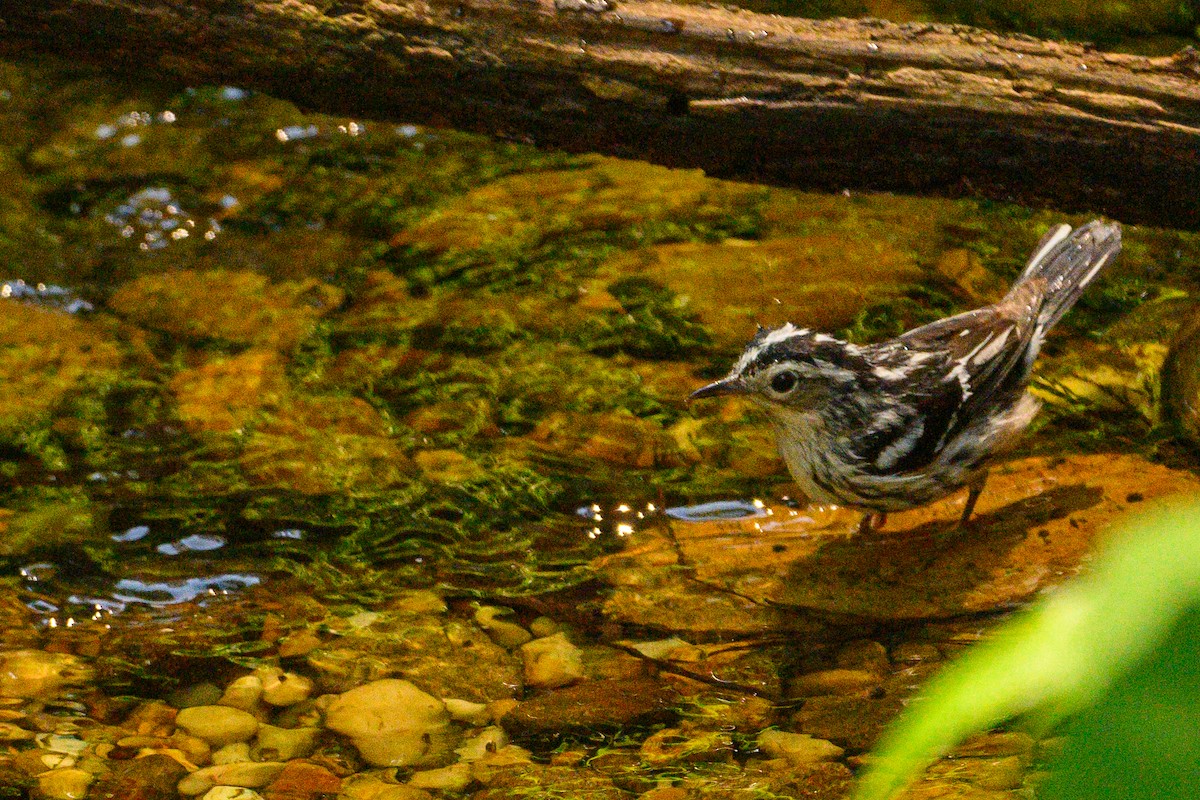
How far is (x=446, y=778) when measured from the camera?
4.38 metres

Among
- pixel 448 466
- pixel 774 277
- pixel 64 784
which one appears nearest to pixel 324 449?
pixel 448 466

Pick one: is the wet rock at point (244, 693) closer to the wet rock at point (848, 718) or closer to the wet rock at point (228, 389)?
the wet rock at point (228, 389)

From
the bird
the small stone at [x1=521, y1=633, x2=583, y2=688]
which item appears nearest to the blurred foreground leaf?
the small stone at [x1=521, y1=633, x2=583, y2=688]

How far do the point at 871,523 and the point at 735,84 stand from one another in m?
2.12

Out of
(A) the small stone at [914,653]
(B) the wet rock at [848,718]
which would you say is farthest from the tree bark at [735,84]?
(B) the wet rock at [848,718]

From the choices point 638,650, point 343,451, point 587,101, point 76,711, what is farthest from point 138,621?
point 587,101

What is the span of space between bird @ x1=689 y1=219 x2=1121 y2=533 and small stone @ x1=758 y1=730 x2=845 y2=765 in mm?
1284

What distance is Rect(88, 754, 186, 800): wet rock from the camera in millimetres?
4266

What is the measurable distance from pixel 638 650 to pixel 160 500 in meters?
2.46

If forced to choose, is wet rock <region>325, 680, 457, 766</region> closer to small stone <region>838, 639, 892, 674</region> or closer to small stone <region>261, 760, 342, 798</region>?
small stone <region>261, 760, 342, 798</region>

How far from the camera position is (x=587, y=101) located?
5191mm

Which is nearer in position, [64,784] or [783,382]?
[64,784]

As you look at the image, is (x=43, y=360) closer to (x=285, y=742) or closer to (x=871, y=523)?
(x=285, y=742)

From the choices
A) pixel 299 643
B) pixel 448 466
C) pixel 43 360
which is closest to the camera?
pixel 299 643
